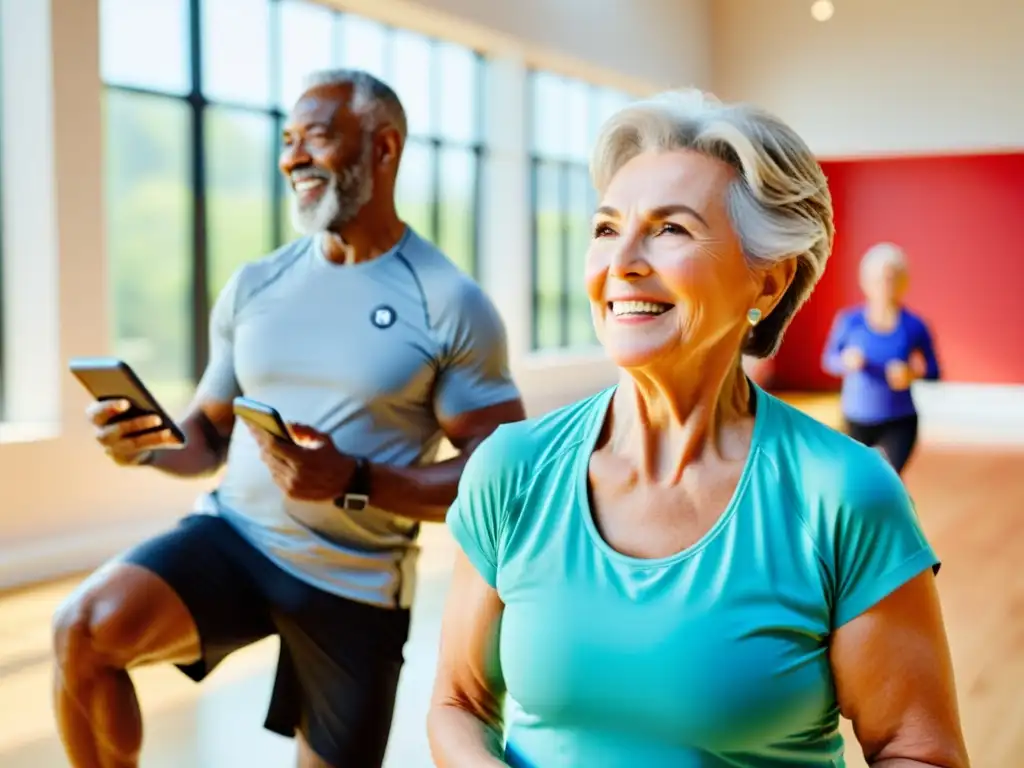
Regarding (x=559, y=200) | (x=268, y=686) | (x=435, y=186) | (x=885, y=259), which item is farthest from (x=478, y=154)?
(x=268, y=686)

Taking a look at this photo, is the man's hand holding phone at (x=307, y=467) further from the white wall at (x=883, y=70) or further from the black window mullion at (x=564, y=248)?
the white wall at (x=883, y=70)

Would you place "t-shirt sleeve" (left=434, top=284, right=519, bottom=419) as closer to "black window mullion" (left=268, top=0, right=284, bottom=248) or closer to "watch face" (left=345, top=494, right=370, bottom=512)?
"watch face" (left=345, top=494, right=370, bottom=512)

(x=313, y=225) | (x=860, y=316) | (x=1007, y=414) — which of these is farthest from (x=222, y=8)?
(x=1007, y=414)

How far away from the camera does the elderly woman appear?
5676mm

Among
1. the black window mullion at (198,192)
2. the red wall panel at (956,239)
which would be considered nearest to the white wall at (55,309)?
the black window mullion at (198,192)

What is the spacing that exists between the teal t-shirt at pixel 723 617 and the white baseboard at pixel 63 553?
17.6ft

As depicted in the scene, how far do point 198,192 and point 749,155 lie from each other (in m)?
7.13

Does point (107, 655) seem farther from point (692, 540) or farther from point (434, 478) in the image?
point (692, 540)

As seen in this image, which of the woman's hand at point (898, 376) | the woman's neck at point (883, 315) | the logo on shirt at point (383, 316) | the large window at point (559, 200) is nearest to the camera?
the logo on shirt at point (383, 316)

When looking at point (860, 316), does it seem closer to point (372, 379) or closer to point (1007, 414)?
point (372, 379)

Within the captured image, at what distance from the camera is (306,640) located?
2318 mm

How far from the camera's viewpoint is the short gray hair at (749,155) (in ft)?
4.21

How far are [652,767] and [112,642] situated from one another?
1183mm

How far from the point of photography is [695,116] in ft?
4.30
